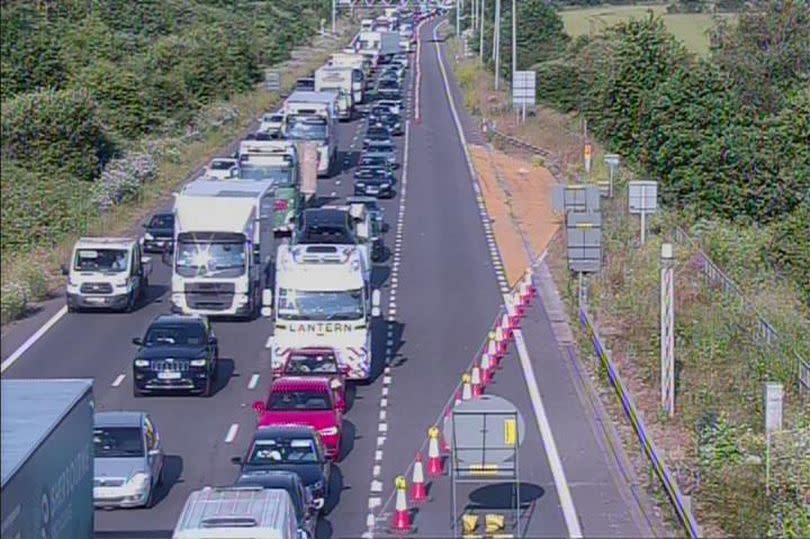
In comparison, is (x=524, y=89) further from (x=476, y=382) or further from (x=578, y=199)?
(x=476, y=382)

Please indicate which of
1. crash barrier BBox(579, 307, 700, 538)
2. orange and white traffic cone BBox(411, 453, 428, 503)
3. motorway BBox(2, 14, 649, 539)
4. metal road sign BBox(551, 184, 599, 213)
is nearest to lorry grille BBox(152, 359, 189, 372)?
motorway BBox(2, 14, 649, 539)

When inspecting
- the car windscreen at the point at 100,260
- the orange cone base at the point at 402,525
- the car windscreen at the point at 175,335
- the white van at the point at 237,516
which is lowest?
the orange cone base at the point at 402,525

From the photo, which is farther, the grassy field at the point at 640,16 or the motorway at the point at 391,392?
the grassy field at the point at 640,16

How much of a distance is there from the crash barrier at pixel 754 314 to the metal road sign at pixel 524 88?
101ft

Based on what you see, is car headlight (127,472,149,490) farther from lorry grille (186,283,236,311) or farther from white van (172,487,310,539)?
lorry grille (186,283,236,311)

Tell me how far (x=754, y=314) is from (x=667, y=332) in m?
7.04

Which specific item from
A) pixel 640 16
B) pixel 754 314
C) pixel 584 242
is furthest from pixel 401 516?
pixel 640 16

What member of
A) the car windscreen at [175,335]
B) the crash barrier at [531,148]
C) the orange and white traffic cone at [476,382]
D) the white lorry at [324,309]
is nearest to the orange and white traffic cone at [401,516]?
the orange and white traffic cone at [476,382]

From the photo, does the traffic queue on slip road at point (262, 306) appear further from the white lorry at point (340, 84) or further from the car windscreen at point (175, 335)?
the white lorry at point (340, 84)

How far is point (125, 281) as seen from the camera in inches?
1585

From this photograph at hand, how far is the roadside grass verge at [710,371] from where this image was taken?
986 inches

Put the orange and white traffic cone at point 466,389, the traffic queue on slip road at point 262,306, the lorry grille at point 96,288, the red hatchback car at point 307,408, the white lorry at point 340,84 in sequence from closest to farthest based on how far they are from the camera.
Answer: the traffic queue on slip road at point 262,306
the red hatchback car at point 307,408
the orange and white traffic cone at point 466,389
the lorry grille at point 96,288
the white lorry at point 340,84

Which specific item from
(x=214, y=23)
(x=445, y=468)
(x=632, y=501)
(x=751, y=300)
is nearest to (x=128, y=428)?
(x=445, y=468)

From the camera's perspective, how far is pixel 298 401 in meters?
29.1
